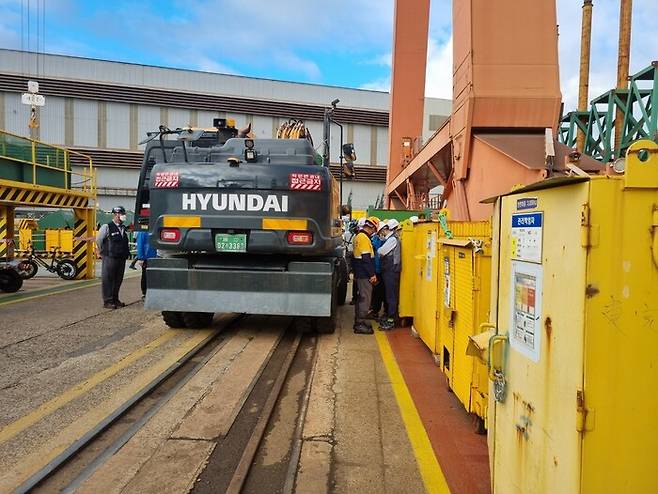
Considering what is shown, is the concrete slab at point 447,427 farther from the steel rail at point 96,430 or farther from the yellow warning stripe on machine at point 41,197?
the yellow warning stripe on machine at point 41,197

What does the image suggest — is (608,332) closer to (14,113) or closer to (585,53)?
(585,53)

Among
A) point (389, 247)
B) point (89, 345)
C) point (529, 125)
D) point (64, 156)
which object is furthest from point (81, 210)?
point (529, 125)

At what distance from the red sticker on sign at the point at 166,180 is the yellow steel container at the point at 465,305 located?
350cm

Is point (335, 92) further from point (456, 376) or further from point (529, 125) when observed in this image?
point (456, 376)

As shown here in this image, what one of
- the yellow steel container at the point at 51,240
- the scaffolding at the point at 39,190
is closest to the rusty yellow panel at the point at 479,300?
the scaffolding at the point at 39,190

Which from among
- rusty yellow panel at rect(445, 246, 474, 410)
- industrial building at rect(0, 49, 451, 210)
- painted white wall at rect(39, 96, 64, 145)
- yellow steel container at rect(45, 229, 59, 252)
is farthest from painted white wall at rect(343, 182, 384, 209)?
rusty yellow panel at rect(445, 246, 474, 410)

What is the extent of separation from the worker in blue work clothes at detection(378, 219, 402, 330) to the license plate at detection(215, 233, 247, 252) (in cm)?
234

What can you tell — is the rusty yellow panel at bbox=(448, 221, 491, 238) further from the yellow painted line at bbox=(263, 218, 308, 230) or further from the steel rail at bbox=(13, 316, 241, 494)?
the steel rail at bbox=(13, 316, 241, 494)

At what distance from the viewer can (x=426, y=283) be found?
6.53 m

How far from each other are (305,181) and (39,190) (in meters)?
8.14

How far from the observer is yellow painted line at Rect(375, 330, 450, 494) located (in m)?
3.26

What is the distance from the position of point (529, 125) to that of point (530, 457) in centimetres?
543

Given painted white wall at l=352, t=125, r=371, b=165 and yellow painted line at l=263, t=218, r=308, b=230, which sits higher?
painted white wall at l=352, t=125, r=371, b=165

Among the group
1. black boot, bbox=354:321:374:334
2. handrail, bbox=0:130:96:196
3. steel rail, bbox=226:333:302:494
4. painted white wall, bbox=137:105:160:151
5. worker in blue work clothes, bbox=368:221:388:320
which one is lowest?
steel rail, bbox=226:333:302:494
